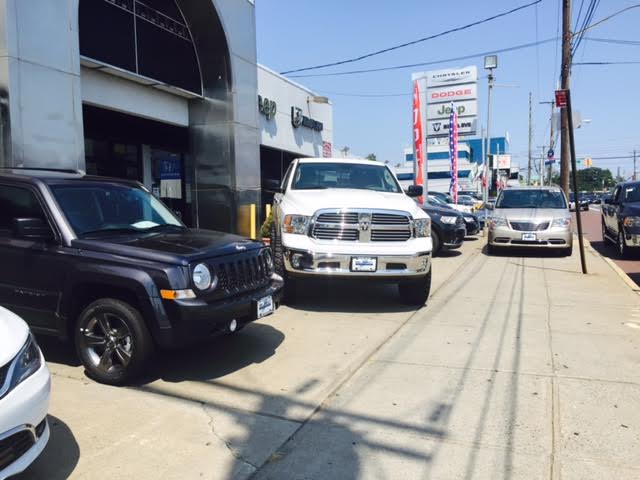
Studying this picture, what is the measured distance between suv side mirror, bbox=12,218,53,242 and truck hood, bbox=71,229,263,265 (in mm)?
232

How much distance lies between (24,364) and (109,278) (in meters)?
1.46

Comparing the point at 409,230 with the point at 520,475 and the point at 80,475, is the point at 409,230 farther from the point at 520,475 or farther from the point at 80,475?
the point at 80,475

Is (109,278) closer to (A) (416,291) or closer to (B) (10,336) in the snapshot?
(B) (10,336)

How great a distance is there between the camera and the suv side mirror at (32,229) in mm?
4191

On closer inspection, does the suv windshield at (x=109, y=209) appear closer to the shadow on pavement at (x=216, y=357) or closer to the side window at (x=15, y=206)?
the side window at (x=15, y=206)

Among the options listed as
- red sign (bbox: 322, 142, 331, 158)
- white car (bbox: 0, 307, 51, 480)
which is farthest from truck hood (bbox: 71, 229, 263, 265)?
red sign (bbox: 322, 142, 331, 158)

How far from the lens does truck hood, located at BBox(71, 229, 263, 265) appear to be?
428 centimetres

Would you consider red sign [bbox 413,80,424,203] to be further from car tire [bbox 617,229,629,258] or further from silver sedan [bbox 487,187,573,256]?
car tire [bbox 617,229,629,258]

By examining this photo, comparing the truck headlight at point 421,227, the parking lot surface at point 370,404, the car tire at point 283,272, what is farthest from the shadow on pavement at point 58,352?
the truck headlight at point 421,227

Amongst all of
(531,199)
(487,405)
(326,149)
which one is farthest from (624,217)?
(326,149)

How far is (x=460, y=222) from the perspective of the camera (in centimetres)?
1301

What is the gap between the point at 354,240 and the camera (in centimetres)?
668

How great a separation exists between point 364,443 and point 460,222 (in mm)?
10145

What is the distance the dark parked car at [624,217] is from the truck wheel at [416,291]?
6665mm
